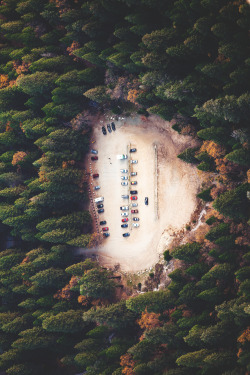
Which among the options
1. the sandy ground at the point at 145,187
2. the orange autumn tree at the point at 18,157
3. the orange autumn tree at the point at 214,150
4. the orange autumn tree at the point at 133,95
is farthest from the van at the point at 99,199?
the orange autumn tree at the point at 214,150

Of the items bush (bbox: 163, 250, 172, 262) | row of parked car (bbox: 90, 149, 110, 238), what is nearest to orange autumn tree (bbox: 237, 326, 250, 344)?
bush (bbox: 163, 250, 172, 262)

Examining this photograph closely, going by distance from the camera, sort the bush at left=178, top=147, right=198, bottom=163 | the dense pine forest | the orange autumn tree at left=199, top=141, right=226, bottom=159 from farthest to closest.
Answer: the bush at left=178, top=147, right=198, bottom=163 < the orange autumn tree at left=199, top=141, right=226, bottom=159 < the dense pine forest

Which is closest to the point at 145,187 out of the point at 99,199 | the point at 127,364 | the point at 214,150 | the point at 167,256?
the point at 99,199

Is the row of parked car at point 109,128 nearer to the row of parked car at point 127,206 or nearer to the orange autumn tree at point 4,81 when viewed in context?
the row of parked car at point 127,206

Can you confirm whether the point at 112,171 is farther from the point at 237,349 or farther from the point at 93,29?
the point at 237,349

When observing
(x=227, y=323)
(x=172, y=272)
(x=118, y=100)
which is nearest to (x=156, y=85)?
(x=118, y=100)

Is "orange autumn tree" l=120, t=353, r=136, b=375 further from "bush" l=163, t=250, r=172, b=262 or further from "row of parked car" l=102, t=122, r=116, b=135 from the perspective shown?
"row of parked car" l=102, t=122, r=116, b=135

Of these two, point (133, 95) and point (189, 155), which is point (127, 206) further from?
point (133, 95)
